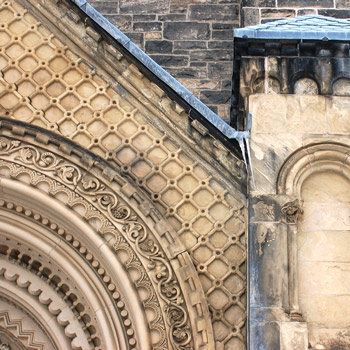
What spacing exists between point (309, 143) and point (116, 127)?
6.43ft

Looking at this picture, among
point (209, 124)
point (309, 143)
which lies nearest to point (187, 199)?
point (209, 124)

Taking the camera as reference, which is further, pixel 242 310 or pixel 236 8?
pixel 236 8

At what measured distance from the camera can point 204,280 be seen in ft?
25.9

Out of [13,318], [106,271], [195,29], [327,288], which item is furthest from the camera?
[195,29]

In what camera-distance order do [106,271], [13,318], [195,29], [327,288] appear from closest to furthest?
[327,288] → [106,271] → [13,318] → [195,29]

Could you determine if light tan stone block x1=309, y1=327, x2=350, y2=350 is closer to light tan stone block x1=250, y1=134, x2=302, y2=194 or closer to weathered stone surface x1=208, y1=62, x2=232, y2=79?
light tan stone block x1=250, y1=134, x2=302, y2=194

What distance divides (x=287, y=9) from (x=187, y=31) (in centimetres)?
154

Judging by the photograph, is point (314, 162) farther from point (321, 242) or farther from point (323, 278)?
point (323, 278)

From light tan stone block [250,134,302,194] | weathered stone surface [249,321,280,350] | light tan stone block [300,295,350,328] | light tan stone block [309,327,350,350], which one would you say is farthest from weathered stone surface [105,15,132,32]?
light tan stone block [309,327,350,350]

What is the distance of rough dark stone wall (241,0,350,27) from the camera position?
38.6 feet

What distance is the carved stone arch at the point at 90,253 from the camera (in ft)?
25.5

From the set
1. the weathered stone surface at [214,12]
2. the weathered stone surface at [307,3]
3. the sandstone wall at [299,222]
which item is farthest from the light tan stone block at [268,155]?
the weathered stone surface at [214,12]

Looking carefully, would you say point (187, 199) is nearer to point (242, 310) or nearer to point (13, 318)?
point (242, 310)

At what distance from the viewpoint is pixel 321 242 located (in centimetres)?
758
